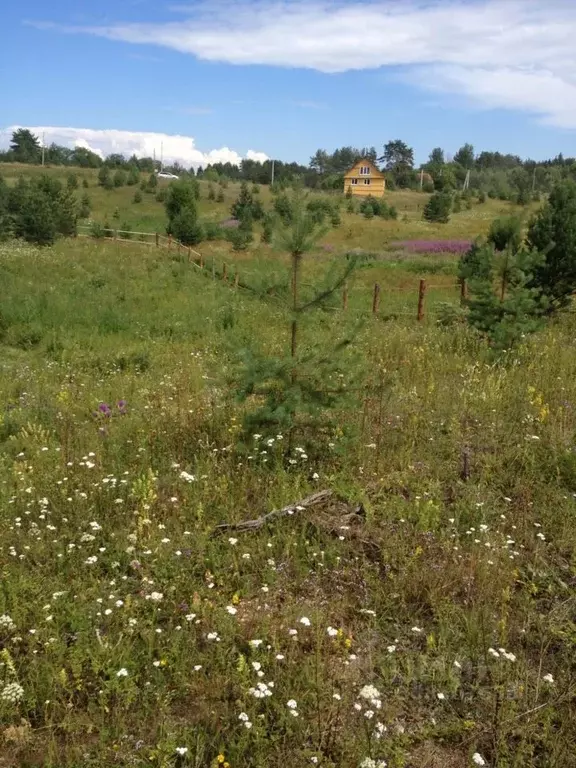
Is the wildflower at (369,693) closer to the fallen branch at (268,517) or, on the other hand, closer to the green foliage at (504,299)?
the fallen branch at (268,517)

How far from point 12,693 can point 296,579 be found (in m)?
1.74

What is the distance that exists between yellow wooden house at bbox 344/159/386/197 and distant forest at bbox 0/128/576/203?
8.52 feet

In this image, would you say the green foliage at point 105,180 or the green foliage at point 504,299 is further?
the green foliage at point 105,180

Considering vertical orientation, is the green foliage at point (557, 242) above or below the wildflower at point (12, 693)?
above

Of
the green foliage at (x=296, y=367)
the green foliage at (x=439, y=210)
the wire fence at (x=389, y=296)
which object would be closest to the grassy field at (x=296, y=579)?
the green foliage at (x=296, y=367)

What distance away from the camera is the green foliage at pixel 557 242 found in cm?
1267

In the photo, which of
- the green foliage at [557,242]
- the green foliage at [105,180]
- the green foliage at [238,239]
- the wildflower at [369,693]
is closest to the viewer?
the wildflower at [369,693]

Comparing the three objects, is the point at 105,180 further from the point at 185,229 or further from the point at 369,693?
the point at 369,693

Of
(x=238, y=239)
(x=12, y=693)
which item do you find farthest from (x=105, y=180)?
(x=12, y=693)

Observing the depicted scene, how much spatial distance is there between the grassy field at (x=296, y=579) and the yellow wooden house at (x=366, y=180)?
81516 millimetres

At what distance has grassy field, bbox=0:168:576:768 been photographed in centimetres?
283

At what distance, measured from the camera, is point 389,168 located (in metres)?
121

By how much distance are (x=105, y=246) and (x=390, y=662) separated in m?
30.2

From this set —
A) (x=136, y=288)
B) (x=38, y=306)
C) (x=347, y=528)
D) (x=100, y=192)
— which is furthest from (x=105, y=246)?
(x=100, y=192)
